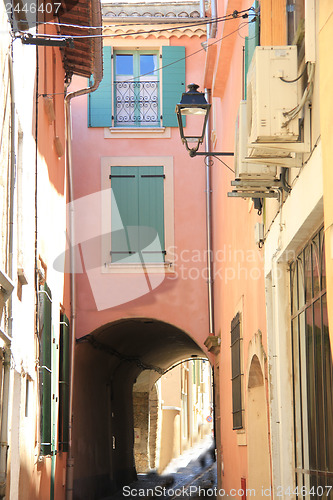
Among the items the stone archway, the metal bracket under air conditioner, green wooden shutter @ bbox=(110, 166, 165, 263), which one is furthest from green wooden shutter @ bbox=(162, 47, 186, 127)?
the metal bracket under air conditioner

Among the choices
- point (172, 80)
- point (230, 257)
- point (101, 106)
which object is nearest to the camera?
point (230, 257)

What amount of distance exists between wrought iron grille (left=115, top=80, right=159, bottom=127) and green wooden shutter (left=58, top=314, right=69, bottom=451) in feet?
13.7

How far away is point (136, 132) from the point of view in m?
16.0

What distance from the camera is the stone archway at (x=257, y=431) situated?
9.47 meters

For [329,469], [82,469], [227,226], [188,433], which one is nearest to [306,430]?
[329,469]

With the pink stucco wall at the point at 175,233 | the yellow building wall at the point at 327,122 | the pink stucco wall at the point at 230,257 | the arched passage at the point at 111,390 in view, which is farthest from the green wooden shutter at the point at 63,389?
the yellow building wall at the point at 327,122

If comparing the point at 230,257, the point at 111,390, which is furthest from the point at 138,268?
the point at 111,390

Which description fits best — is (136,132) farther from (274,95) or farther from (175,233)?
(274,95)

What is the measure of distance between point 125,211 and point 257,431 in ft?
22.8

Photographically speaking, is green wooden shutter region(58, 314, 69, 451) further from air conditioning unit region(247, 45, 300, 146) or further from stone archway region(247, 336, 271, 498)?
air conditioning unit region(247, 45, 300, 146)

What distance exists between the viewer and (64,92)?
566 inches

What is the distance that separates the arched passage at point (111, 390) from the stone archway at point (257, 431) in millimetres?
6092

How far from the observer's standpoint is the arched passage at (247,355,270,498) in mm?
9484

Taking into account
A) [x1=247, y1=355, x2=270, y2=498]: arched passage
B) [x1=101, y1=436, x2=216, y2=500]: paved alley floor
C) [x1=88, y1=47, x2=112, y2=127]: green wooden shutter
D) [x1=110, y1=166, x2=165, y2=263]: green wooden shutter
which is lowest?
[x1=101, y1=436, x2=216, y2=500]: paved alley floor
